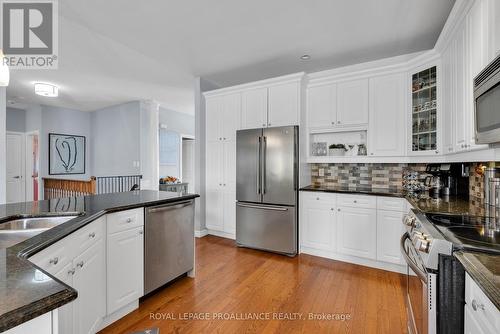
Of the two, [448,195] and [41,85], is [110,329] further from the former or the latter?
[41,85]

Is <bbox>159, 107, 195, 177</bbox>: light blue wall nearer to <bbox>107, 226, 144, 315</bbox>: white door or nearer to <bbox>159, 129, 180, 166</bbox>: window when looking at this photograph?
<bbox>159, 129, 180, 166</bbox>: window

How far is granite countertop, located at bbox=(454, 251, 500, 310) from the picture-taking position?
710 mm

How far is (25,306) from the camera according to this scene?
563mm

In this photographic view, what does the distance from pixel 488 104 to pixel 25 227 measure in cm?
289

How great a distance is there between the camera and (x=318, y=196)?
314 centimetres

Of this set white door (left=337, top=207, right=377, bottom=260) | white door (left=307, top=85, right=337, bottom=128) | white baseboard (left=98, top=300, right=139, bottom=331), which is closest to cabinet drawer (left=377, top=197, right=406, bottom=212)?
white door (left=337, top=207, right=377, bottom=260)

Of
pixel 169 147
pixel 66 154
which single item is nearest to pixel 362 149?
→ pixel 169 147

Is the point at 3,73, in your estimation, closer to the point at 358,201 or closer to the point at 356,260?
the point at 358,201

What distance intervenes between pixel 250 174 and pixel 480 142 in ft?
8.08

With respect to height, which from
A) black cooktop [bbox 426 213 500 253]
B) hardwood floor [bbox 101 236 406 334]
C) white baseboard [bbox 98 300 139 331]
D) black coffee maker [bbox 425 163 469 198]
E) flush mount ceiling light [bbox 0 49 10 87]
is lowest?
hardwood floor [bbox 101 236 406 334]

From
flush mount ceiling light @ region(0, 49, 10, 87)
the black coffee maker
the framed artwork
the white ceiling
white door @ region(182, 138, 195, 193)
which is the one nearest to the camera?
flush mount ceiling light @ region(0, 49, 10, 87)

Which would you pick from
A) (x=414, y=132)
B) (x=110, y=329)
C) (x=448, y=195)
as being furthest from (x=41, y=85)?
(x=448, y=195)

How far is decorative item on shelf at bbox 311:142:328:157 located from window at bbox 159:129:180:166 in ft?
13.1

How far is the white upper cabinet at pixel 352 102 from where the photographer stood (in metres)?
3.10
